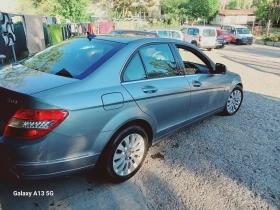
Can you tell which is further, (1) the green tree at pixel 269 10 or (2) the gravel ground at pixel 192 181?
(1) the green tree at pixel 269 10

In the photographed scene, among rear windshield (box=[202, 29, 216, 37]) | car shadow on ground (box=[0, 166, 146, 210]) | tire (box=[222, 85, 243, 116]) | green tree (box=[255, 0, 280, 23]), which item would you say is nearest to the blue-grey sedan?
car shadow on ground (box=[0, 166, 146, 210])

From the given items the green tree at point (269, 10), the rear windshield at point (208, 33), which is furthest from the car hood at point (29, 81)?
the green tree at point (269, 10)

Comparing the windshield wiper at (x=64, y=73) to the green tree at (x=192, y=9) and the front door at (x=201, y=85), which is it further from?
the green tree at (x=192, y=9)

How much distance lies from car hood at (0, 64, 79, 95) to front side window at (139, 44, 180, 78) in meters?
0.98

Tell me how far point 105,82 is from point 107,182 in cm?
115

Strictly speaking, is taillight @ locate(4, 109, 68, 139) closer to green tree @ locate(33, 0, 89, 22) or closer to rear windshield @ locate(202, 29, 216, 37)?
rear windshield @ locate(202, 29, 216, 37)

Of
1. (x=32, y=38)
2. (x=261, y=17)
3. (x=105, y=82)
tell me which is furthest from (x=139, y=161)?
(x=261, y=17)

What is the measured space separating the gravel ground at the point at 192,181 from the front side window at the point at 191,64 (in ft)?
3.45

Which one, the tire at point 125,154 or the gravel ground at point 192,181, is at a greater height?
the tire at point 125,154

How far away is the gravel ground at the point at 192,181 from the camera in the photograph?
8.13 ft

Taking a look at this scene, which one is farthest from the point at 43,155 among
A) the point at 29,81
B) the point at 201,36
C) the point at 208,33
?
the point at 208,33

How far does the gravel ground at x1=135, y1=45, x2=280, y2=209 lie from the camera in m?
2.59

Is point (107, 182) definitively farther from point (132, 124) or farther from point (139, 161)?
point (132, 124)

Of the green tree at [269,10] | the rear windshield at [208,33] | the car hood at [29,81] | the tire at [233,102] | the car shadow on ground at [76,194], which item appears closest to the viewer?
the car hood at [29,81]
